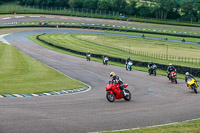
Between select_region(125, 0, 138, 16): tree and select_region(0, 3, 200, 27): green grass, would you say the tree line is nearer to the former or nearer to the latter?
select_region(125, 0, 138, 16): tree

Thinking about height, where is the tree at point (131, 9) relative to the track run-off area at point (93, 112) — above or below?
above

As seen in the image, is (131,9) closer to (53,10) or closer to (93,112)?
(53,10)

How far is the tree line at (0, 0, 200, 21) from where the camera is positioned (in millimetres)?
134875

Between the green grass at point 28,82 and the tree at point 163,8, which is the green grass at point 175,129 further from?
the tree at point 163,8

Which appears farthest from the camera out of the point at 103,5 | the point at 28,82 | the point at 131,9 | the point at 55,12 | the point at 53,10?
the point at 103,5

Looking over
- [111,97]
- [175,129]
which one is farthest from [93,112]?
[175,129]

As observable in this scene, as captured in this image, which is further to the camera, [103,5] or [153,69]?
[103,5]

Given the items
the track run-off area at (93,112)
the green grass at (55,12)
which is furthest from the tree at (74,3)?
the track run-off area at (93,112)

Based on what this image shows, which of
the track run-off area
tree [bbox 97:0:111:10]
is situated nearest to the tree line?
tree [bbox 97:0:111:10]

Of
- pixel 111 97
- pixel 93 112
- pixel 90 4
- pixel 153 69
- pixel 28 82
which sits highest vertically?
pixel 90 4

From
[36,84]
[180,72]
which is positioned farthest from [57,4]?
[36,84]

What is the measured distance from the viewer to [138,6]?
14050 centimetres

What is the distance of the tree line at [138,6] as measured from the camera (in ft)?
443

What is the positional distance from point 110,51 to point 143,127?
50135 mm
